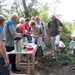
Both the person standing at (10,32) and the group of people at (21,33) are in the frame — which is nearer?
the group of people at (21,33)

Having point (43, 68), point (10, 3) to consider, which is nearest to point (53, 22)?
point (43, 68)

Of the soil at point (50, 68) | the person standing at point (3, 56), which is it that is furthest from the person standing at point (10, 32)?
the person standing at point (3, 56)

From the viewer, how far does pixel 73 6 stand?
46.0 feet

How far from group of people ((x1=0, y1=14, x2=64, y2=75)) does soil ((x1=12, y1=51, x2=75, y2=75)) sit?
486 millimetres

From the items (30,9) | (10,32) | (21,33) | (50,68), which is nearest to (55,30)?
(21,33)

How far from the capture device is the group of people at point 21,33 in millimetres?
3073

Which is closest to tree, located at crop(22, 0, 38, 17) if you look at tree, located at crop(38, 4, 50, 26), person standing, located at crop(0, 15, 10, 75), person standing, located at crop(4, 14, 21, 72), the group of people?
tree, located at crop(38, 4, 50, 26)

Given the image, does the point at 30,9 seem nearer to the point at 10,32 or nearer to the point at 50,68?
the point at 50,68

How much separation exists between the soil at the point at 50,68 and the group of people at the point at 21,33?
486 mm

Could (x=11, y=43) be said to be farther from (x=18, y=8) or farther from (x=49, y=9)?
(x=49, y=9)

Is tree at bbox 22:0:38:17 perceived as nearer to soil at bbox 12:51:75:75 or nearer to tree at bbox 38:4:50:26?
tree at bbox 38:4:50:26

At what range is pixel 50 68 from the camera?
535 centimetres

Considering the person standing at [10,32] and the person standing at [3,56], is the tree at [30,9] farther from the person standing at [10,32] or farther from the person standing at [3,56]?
the person standing at [3,56]

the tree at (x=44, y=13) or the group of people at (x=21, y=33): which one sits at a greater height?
the tree at (x=44, y=13)
